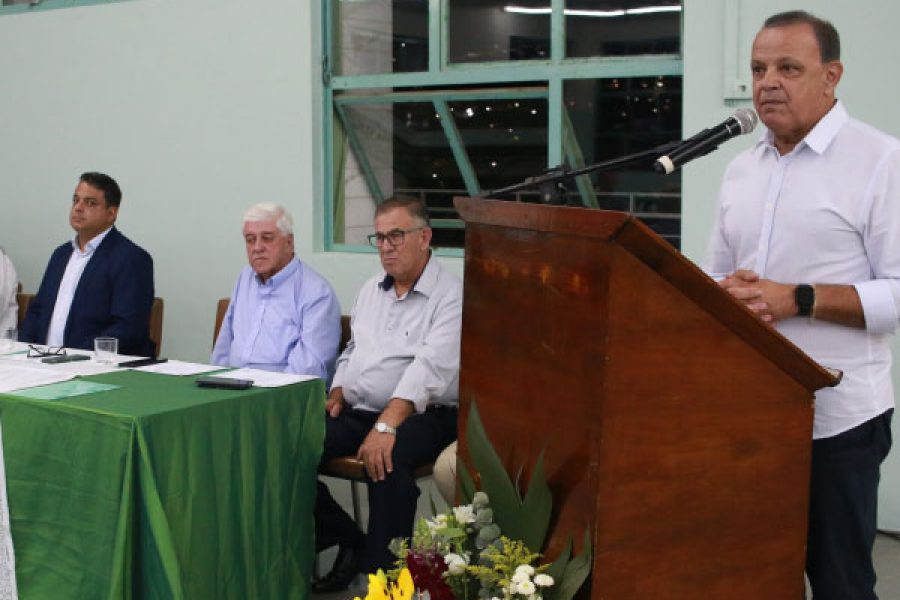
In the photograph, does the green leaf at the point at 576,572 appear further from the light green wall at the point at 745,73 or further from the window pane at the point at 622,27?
the window pane at the point at 622,27

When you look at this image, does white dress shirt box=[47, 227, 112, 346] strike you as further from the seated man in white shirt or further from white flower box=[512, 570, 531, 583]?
white flower box=[512, 570, 531, 583]

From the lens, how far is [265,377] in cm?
318

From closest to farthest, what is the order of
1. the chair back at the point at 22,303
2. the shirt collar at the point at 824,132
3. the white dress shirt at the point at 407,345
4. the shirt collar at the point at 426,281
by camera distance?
1. the shirt collar at the point at 824,132
2. the white dress shirt at the point at 407,345
3. the shirt collar at the point at 426,281
4. the chair back at the point at 22,303

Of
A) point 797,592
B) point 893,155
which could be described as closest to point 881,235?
point 893,155

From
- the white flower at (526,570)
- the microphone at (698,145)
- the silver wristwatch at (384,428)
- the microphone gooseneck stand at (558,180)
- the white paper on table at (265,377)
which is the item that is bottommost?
the silver wristwatch at (384,428)

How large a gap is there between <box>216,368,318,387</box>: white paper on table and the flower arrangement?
138cm

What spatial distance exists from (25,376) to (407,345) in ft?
3.96

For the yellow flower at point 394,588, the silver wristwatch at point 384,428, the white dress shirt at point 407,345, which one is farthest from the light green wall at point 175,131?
the yellow flower at point 394,588

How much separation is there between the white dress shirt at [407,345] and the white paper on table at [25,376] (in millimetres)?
959

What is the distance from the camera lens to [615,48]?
444 cm

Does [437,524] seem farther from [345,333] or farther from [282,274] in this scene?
[345,333]

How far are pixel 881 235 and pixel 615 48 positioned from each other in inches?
109

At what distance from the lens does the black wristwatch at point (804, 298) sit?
1788 mm

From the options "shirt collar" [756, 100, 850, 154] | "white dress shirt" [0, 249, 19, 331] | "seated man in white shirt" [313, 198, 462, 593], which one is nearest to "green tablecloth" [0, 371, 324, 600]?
"seated man in white shirt" [313, 198, 462, 593]
